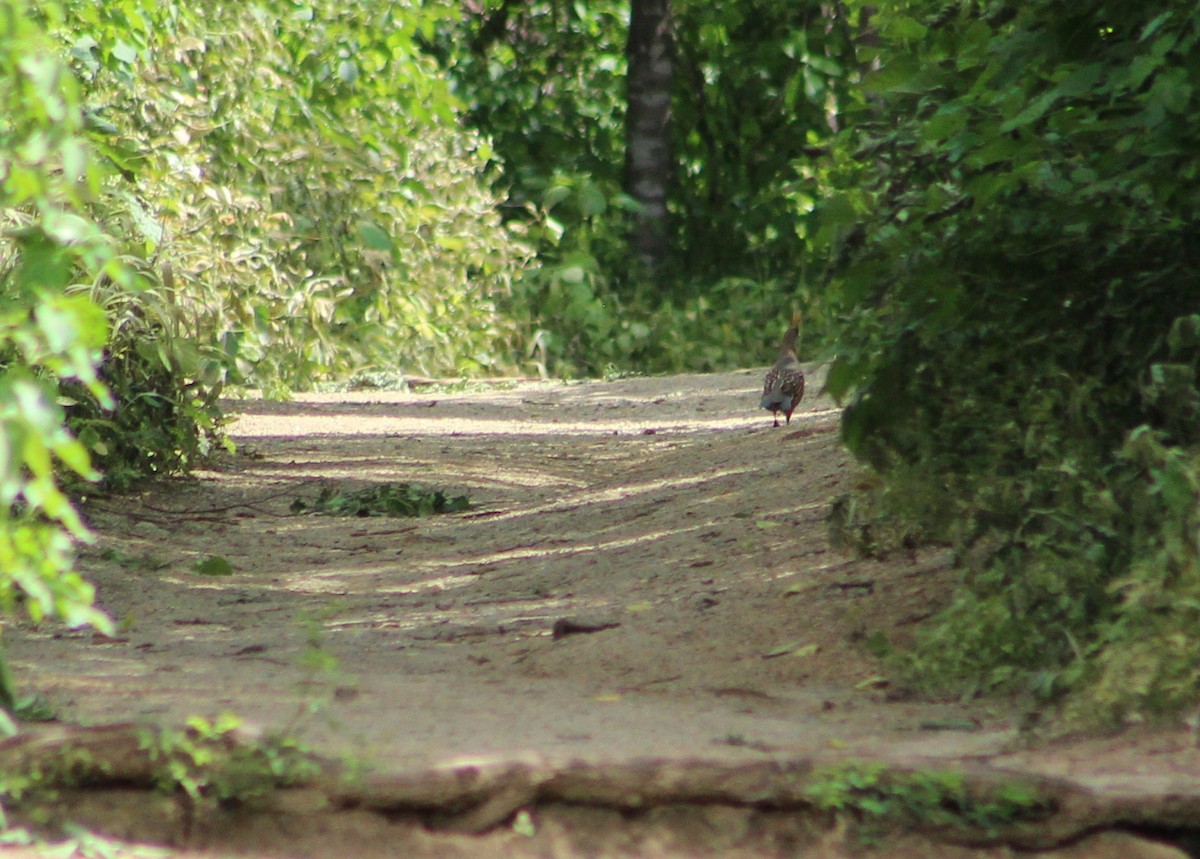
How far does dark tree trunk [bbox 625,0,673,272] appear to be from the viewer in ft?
49.0

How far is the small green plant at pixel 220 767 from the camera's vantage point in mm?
2857

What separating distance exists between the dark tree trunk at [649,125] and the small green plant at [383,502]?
336 inches

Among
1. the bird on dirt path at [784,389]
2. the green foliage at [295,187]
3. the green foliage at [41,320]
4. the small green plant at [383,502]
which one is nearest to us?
the green foliage at [41,320]

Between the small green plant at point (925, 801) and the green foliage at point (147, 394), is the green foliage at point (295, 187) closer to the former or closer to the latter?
the green foliage at point (147, 394)

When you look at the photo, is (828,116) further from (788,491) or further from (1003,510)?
(1003,510)

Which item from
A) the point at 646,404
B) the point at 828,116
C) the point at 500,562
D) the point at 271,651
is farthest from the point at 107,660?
the point at 828,116

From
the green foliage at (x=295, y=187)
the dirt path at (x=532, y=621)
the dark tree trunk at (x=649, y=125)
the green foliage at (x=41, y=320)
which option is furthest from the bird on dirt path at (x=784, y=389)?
the dark tree trunk at (x=649, y=125)

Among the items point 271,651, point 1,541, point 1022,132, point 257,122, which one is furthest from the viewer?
point 257,122

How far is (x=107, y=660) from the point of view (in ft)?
13.0

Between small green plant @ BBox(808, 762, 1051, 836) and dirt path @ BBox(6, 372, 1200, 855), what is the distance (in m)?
0.12

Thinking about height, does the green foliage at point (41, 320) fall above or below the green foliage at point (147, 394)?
above

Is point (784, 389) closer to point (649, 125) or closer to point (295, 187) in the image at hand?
point (295, 187)

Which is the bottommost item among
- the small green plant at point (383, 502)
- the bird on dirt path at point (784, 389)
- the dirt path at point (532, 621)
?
the small green plant at point (383, 502)

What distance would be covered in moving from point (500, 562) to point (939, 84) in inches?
97.4
